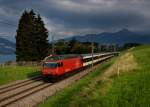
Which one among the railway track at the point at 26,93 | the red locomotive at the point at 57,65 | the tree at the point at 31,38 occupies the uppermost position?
the tree at the point at 31,38

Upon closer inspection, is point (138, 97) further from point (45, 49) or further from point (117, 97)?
point (45, 49)

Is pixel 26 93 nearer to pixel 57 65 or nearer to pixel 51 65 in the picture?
pixel 51 65

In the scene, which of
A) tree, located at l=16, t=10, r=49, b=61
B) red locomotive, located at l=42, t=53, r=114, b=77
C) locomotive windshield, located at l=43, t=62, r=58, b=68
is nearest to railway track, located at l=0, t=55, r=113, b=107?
red locomotive, located at l=42, t=53, r=114, b=77

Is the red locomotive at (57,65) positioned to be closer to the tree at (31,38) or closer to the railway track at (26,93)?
the railway track at (26,93)

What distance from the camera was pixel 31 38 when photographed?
78.9m

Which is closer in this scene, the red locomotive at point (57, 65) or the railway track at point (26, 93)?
the railway track at point (26, 93)

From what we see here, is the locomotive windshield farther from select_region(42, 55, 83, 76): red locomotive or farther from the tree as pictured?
the tree

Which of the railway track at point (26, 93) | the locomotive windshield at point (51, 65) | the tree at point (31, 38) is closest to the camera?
the railway track at point (26, 93)

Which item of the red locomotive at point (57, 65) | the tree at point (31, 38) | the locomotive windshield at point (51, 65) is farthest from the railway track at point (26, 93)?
the tree at point (31, 38)

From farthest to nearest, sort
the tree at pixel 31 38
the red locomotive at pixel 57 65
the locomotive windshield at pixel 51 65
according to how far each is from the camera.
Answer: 1. the tree at pixel 31 38
2. the locomotive windshield at pixel 51 65
3. the red locomotive at pixel 57 65

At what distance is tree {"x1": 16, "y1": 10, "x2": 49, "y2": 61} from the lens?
76438 mm

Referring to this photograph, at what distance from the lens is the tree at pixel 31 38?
76.4 m

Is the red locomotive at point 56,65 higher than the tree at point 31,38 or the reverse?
the reverse

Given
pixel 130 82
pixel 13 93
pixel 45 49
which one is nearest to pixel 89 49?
pixel 45 49
